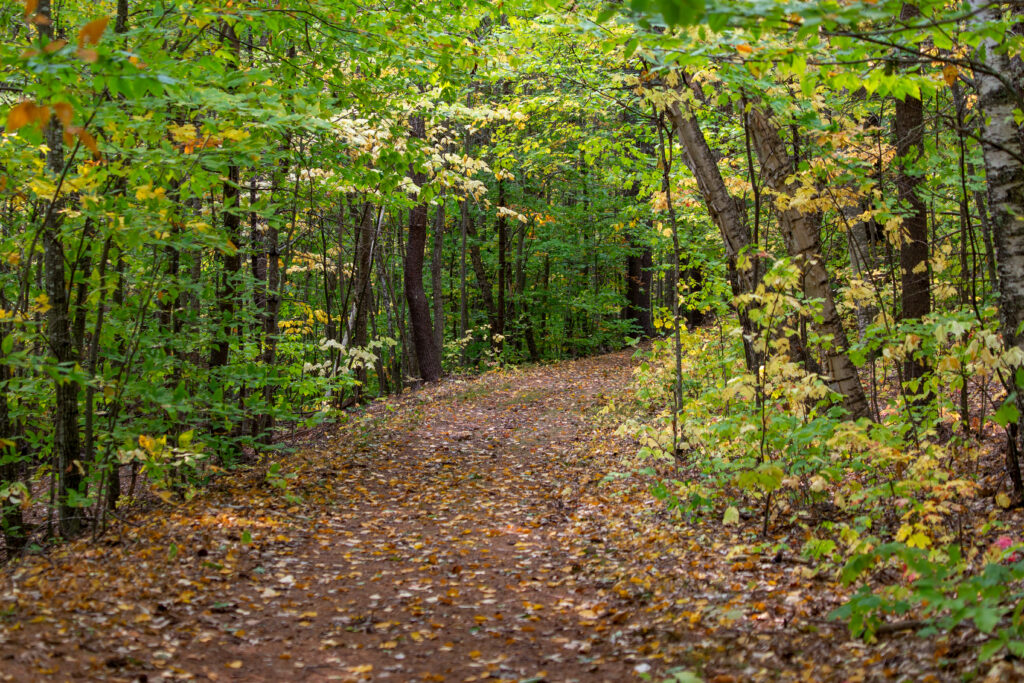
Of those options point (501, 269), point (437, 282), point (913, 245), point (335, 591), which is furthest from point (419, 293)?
point (335, 591)

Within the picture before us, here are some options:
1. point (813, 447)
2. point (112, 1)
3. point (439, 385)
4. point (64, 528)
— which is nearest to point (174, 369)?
point (64, 528)

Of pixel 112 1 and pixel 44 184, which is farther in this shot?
pixel 112 1

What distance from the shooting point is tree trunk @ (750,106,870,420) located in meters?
6.98

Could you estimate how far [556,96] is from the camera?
10.3 m

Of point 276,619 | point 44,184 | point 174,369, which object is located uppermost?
point 44,184

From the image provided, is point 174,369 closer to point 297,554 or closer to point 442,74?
point 297,554

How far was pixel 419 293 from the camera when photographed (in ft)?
55.3

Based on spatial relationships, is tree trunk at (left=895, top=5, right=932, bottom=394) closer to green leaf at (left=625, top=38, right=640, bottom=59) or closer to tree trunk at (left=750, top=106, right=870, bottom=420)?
tree trunk at (left=750, top=106, right=870, bottom=420)

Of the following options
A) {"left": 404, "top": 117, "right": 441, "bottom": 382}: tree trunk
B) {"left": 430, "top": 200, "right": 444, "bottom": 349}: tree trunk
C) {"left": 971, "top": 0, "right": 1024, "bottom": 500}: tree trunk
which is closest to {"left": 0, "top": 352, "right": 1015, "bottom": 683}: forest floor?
{"left": 971, "top": 0, "right": 1024, "bottom": 500}: tree trunk

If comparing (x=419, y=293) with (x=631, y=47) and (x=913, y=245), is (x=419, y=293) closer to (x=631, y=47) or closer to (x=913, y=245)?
(x=913, y=245)

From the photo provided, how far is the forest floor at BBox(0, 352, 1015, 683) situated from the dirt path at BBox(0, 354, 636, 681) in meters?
0.02

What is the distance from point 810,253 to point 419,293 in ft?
37.2

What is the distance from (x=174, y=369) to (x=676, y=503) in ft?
17.4

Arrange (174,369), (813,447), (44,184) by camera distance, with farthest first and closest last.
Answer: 1. (174,369)
2. (813,447)
3. (44,184)
